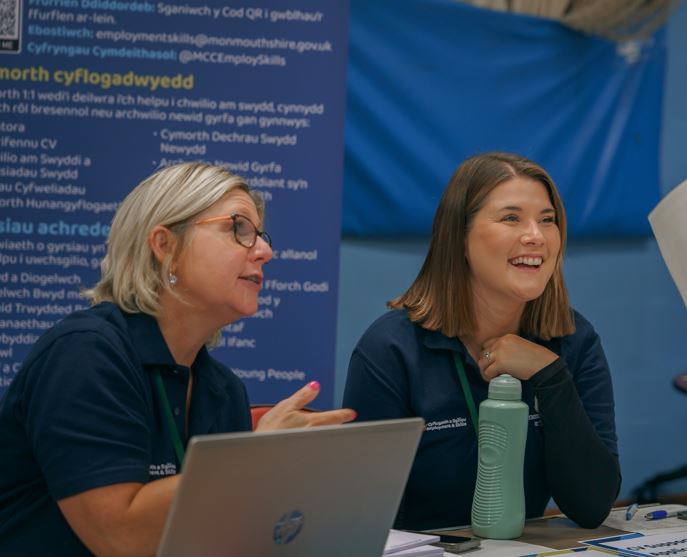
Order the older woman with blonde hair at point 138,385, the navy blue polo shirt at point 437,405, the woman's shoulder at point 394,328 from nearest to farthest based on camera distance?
the older woman with blonde hair at point 138,385 → the navy blue polo shirt at point 437,405 → the woman's shoulder at point 394,328

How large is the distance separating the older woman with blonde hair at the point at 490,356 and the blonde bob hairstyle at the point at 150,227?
59 cm

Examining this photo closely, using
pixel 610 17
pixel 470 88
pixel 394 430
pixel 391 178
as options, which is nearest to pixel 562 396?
pixel 394 430

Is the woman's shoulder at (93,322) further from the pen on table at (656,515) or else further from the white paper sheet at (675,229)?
the pen on table at (656,515)

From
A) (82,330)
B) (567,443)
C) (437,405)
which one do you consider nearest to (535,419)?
(567,443)

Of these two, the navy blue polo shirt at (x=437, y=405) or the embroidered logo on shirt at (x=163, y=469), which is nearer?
the embroidered logo on shirt at (x=163, y=469)

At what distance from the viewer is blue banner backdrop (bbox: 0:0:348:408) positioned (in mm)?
3180

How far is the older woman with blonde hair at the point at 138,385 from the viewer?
1.46 metres

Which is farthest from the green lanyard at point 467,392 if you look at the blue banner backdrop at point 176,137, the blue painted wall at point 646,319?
the blue painted wall at point 646,319

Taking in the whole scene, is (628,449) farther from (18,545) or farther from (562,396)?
(18,545)

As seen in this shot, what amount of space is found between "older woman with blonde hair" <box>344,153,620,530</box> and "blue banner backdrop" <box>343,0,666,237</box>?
150 centimetres

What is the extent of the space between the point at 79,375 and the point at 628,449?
3255mm

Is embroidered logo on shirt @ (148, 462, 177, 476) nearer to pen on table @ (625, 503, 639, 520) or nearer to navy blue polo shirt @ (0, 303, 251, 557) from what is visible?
navy blue polo shirt @ (0, 303, 251, 557)

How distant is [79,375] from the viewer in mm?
1538

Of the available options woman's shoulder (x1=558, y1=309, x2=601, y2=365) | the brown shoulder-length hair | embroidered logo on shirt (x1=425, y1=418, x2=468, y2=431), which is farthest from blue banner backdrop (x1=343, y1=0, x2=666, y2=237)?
embroidered logo on shirt (x1=425, y1=418, x2=468, y2=431)
